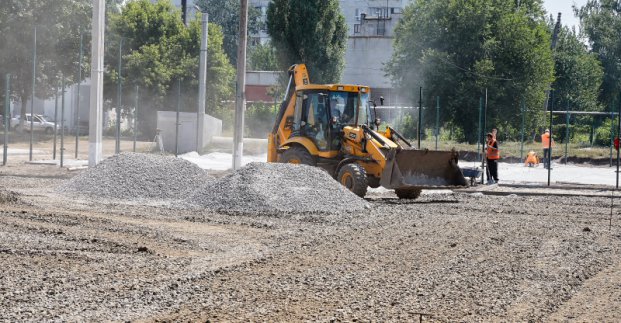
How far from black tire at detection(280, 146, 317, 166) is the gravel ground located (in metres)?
3.91

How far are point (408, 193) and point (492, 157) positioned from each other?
604cm

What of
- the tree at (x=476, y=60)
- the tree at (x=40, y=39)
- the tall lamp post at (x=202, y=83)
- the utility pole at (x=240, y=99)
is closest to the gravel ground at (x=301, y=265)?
the utility pole at (x=240, y=99)

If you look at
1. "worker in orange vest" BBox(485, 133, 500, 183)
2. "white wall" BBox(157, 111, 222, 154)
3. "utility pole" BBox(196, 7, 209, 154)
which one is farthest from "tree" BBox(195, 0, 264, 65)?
"worker in orange vest" BBox(485, 133, 500, 183)

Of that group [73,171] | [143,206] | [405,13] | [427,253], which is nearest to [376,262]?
[427,253]

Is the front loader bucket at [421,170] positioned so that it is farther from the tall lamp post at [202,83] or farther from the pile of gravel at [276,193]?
the tall lamp post at [202,83]

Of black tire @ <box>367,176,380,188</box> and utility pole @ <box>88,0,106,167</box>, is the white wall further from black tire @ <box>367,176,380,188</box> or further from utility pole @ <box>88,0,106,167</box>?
black tire @ <box>367,176,380,188</box>

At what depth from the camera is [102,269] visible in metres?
10.8

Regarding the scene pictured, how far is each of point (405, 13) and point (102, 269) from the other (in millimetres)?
46425

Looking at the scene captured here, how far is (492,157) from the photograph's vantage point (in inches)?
1072

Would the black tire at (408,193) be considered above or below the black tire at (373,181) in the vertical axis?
below

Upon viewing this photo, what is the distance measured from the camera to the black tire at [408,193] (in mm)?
21797

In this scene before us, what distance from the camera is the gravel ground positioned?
8906 mm

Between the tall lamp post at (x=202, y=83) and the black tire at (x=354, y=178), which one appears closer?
the black tire at (x=354, y=178)

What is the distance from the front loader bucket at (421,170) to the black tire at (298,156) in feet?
7.10
